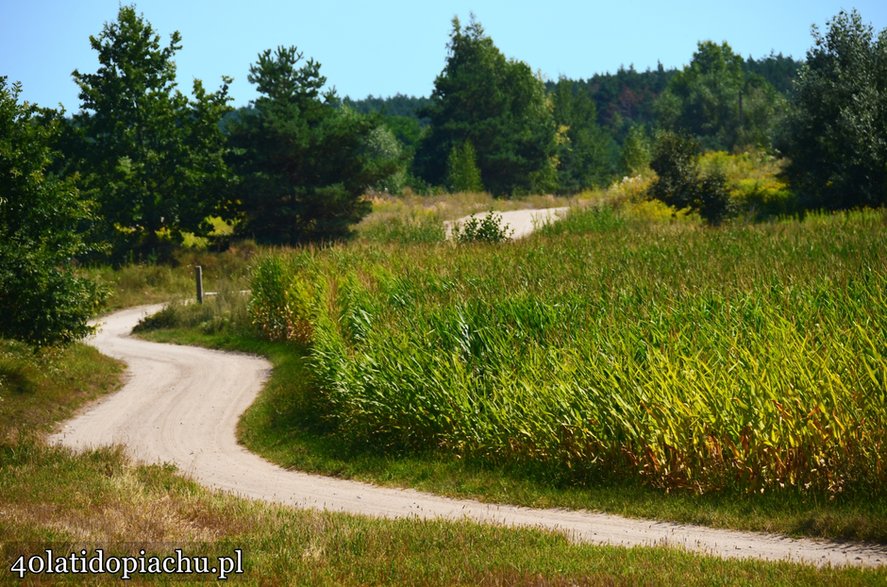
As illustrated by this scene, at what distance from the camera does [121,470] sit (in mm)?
13703

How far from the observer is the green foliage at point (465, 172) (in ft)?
208

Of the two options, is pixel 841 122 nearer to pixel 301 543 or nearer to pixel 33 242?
pixel 33 242

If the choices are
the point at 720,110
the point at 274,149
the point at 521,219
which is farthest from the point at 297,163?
the point at 720,110

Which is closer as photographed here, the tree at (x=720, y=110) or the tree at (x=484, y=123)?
the tree at (x=484, y=123)

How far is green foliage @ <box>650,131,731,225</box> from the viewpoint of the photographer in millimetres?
36781

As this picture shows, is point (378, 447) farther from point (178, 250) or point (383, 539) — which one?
point (178, 250)

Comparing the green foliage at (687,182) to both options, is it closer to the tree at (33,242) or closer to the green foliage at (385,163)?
the green foliage at (385,163)

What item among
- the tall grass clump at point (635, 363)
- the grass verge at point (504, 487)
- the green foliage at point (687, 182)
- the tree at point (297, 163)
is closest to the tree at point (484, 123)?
the tree at point (297, 163)

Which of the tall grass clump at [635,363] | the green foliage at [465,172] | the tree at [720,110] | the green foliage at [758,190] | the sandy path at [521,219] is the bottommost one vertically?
the tall grass clump at [635,363]

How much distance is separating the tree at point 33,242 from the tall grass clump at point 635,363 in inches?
206

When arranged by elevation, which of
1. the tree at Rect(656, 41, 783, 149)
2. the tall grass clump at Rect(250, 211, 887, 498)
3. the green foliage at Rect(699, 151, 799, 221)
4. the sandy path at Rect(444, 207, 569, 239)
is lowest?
the tall grass clump at Rect(250, 211, 887, 498)

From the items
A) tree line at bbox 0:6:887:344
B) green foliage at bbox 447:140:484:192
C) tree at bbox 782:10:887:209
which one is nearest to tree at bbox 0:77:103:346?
tree line at bbox 0:6:887:344

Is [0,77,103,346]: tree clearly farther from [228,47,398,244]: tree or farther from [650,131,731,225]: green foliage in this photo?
[650,131,731,225]: green foliage

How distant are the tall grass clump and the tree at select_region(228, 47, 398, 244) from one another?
1859 centimetres
